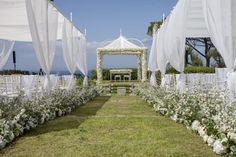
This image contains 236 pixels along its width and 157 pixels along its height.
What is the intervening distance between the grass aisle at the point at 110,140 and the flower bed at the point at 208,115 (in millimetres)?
149

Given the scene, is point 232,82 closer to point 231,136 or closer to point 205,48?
point 231,136

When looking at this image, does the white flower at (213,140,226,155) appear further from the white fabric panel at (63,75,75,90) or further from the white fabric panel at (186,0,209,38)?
the white fabric panel at (63,75,75,90)

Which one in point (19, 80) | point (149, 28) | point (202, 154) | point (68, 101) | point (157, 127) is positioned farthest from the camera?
point (149, 28)

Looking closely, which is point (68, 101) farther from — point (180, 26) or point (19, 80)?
point (180, 26)

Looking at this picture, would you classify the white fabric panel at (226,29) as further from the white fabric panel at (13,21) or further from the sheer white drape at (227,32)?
the white fabric panel at (13,21)

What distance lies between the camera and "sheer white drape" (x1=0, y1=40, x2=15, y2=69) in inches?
625

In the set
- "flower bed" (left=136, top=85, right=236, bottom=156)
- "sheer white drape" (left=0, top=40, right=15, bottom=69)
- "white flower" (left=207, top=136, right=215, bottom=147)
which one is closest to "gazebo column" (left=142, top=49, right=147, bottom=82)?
"sheer white drape" (left=0, top=40, right=15, bottom=69)

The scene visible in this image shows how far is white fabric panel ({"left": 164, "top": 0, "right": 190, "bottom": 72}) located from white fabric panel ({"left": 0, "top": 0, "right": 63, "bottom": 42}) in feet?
9.55

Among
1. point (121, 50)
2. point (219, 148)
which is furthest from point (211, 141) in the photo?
point (121, 50)

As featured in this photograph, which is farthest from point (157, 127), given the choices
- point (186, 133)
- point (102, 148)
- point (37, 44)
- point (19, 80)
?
point (19, 80)

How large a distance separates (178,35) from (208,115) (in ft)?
13.3

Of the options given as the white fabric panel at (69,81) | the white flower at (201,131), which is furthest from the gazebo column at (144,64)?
the white flower at (201,131)

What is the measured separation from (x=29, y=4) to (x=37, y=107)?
1914 mm

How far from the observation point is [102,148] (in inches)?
241
